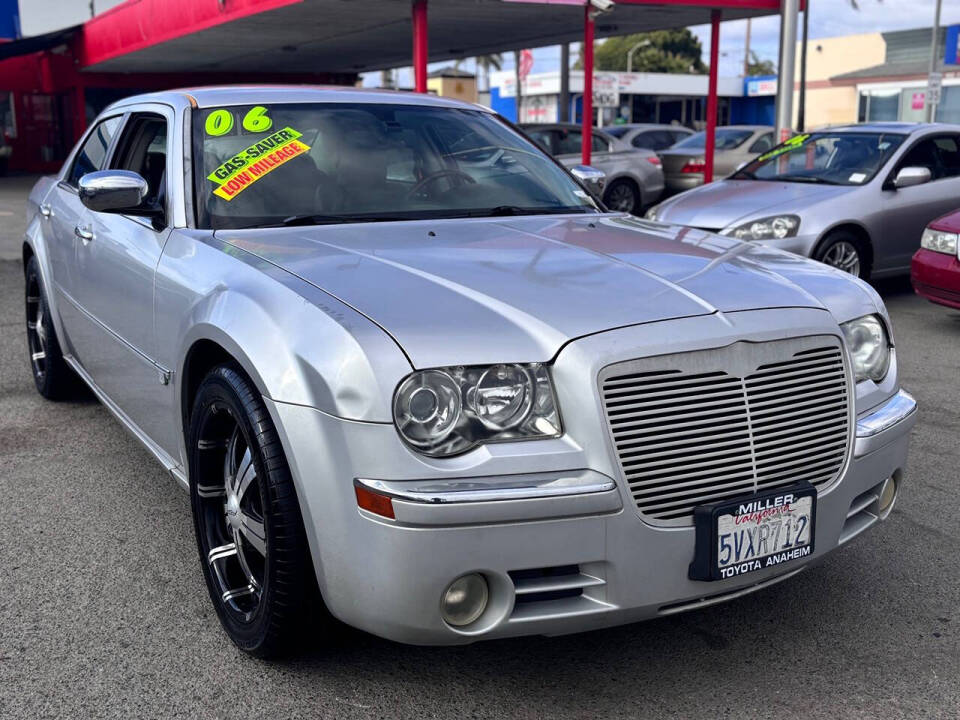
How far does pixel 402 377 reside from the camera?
7.75 feet

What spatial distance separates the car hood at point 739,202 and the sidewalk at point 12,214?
5874 millimetres

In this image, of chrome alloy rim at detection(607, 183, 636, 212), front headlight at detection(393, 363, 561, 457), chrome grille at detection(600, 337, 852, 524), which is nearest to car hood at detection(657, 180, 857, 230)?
chrome grille at detection(600, 337, 852, 524)

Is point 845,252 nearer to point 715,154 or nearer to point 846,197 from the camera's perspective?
point 846,197

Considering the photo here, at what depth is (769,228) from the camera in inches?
324

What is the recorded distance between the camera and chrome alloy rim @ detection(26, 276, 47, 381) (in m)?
5.44

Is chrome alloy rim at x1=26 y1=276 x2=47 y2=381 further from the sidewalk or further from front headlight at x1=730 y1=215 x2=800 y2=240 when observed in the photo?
front headlight at x1=730 y1=215 x2=800 y2=240

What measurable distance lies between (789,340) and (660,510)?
23.6 inches

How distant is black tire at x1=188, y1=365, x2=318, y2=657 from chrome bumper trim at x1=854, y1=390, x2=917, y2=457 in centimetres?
151

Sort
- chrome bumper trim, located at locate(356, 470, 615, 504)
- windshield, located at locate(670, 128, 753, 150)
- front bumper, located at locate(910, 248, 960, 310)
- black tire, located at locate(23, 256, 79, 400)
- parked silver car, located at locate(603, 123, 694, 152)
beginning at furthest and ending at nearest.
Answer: parked silver car, located at locate(603, 123, 694, 152), windshield, located at locate(670, 128, 753, 150), front bumper, located at locate(910, 248, 960, 310), black tire, located at locate(23, 256, 79, 400), chrome bumper trim, located at locate(356, 470, 615, 504)

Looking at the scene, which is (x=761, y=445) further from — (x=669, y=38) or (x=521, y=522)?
Result: (x=669, y=38)

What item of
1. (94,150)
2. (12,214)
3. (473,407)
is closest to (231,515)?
(473,407)

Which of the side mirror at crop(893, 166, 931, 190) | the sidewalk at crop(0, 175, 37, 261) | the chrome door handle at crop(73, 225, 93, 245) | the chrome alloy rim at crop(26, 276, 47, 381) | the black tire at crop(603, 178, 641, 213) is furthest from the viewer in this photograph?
the black tire at crop(603, 178, 641, 213)

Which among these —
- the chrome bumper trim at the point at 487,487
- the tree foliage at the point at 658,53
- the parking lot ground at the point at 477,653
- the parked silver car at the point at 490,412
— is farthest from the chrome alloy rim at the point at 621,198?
the tree foliage at the point at 658,53

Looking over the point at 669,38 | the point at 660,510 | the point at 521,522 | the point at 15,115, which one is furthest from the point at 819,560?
the point at 669,38
